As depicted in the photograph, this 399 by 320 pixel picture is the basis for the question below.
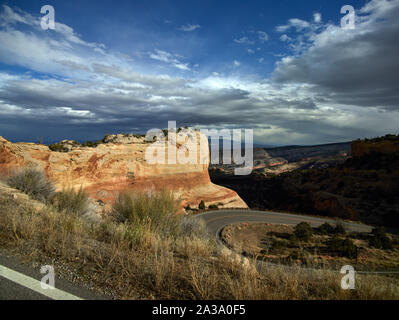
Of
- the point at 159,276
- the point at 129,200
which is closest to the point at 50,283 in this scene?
the point at 159,276

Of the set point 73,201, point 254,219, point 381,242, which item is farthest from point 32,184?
point 381,242

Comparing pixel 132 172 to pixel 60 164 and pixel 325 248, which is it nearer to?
pixel 60 164

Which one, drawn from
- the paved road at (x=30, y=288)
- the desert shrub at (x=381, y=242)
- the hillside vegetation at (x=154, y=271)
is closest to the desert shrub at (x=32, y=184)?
the hillside vegetation at (x=154, y=271)

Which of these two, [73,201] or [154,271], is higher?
[154,271]

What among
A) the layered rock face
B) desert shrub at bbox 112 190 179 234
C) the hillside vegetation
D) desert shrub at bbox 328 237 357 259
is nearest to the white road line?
the hillside vegetation

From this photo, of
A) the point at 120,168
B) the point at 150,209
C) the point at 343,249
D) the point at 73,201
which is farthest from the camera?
the point at 120,168

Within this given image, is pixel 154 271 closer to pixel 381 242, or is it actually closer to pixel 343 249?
pixel 343 249

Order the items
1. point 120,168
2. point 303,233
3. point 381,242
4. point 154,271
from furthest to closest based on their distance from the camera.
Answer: point 120,168
point 303,233
point 381,242
point 154,271

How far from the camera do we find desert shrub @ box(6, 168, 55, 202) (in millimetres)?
9448

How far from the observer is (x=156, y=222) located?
21.6 ft

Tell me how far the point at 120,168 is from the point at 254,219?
1940 centimetres

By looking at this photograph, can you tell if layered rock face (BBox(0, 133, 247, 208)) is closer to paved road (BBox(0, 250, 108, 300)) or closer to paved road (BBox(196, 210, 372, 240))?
paved road (BBox(196, 210, 372, 240))

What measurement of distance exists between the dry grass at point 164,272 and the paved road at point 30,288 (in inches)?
9.0

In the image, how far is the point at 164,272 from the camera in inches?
118
